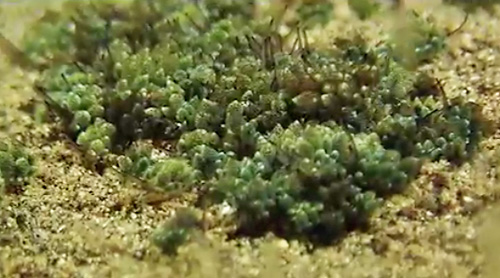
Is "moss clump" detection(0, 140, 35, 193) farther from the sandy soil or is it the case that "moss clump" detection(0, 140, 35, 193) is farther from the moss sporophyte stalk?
the moss sporophyte stalk

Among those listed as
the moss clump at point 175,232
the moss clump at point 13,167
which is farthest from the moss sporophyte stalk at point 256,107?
the moss clump at point 13,167

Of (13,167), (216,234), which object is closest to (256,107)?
(216,234)

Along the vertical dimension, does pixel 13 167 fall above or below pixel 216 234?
above

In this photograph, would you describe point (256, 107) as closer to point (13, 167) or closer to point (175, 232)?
point (175, 232)

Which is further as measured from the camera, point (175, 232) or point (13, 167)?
point (13, 167)

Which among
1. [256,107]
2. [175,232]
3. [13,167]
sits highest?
[256,107]

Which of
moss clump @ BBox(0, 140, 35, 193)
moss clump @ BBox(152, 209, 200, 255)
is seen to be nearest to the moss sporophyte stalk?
moss clump @ BBox(152, 209, 200, 255)

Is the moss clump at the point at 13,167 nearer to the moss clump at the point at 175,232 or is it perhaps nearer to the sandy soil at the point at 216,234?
the sandy soil at the point at 216,234

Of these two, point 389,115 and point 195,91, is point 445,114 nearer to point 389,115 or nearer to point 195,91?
point 389,115

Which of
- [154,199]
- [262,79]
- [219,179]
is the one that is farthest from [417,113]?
[154,199]
